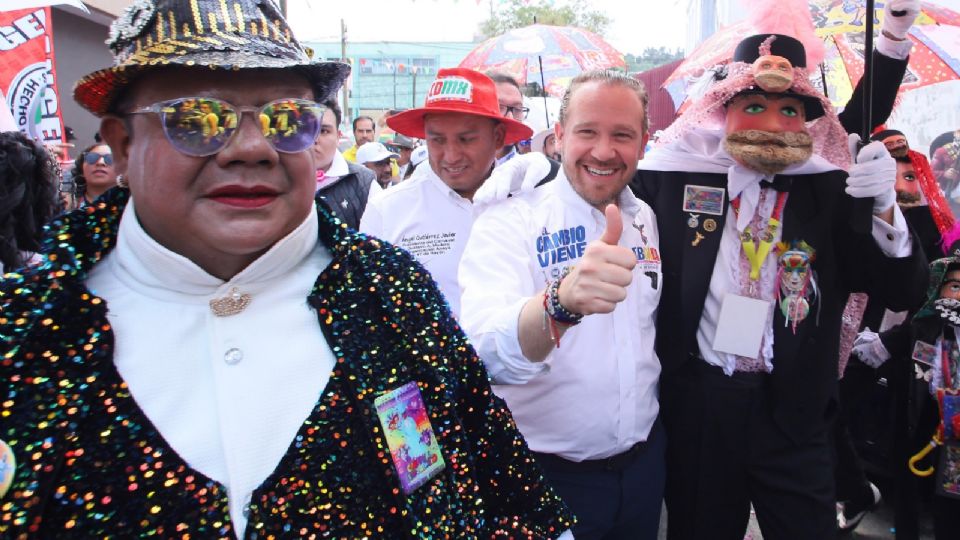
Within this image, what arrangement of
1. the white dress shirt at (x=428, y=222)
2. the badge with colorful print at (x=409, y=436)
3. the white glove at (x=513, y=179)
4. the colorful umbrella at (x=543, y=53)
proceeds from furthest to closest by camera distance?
1. the colorful umbrella at (x=543, y=53)
2. the white dress shirt at (x=428, y=222)
3. the white glove at (x=513, y=179)
4. the badge with colorful print at (x=409, y=436)

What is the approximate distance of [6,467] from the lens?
2.97 feet

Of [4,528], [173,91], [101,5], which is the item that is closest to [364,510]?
[4,528]

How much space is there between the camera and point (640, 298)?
2252mm

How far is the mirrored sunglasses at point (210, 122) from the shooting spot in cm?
110

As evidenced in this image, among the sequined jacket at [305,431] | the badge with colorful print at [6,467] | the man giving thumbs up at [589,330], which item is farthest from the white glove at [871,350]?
the badge with colorful print at [6,467]

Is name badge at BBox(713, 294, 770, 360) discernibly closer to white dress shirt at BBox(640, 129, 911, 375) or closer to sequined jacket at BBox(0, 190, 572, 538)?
white dress shirt at BBox(640, 129, 911, 375)

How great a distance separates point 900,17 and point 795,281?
1218 mm

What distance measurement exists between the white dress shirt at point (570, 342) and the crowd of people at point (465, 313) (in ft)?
0.04

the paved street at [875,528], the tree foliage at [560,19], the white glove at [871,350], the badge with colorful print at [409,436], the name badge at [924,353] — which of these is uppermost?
the tree foliage at [560,19]

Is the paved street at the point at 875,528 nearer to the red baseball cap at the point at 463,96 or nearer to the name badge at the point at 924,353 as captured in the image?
the name badge at the point at 924,353

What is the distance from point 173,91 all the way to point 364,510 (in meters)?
0.81

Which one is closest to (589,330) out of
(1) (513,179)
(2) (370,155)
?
(1) (513,179)

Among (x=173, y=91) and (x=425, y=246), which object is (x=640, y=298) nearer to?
(x=425, y=246)

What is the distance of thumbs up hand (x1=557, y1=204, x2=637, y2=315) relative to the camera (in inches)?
59.7
